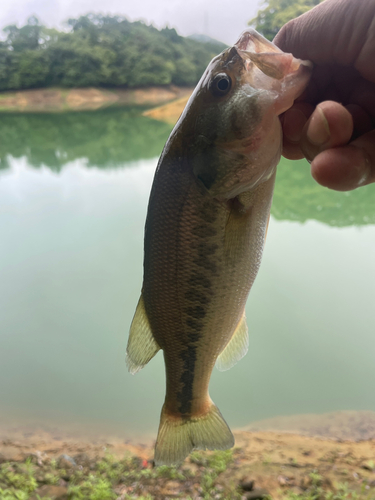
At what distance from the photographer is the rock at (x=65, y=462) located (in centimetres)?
232

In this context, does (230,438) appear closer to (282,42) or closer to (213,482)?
(213,482)

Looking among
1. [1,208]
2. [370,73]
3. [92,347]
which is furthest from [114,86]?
[370,73]

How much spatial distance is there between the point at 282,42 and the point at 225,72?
43 cm

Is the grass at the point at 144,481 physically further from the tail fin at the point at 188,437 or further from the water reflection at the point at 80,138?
the water reflection at the point at 80,138

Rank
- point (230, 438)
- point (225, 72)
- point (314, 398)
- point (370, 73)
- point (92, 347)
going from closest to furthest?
point (225, 72), point (370, 73), point (230, 438), point (314, 398), point (92, 347)

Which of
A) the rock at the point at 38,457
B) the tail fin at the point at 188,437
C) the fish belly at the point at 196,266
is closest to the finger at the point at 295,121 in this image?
the fish belly at the point at 196,266

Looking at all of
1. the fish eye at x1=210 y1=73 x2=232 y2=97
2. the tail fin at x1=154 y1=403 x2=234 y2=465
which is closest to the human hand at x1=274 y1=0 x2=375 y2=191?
the fish eye at x1=210 y1=73 x2=232 y2=97

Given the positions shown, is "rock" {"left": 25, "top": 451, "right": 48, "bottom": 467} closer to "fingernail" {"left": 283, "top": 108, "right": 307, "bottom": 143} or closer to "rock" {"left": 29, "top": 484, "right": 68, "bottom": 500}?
"rock" {"left": 29, "top": 484, "right": 68, "bottom": 500}

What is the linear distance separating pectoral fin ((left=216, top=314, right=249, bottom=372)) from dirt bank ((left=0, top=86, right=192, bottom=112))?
24.8 m

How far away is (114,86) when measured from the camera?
25.7 meters

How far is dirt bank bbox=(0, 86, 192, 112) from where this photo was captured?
23.7 metres

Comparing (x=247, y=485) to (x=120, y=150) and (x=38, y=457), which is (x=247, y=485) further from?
(x=120, y=150)

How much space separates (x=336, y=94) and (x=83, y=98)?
27.0 m

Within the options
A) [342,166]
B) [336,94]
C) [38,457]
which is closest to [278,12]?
[336,94]
